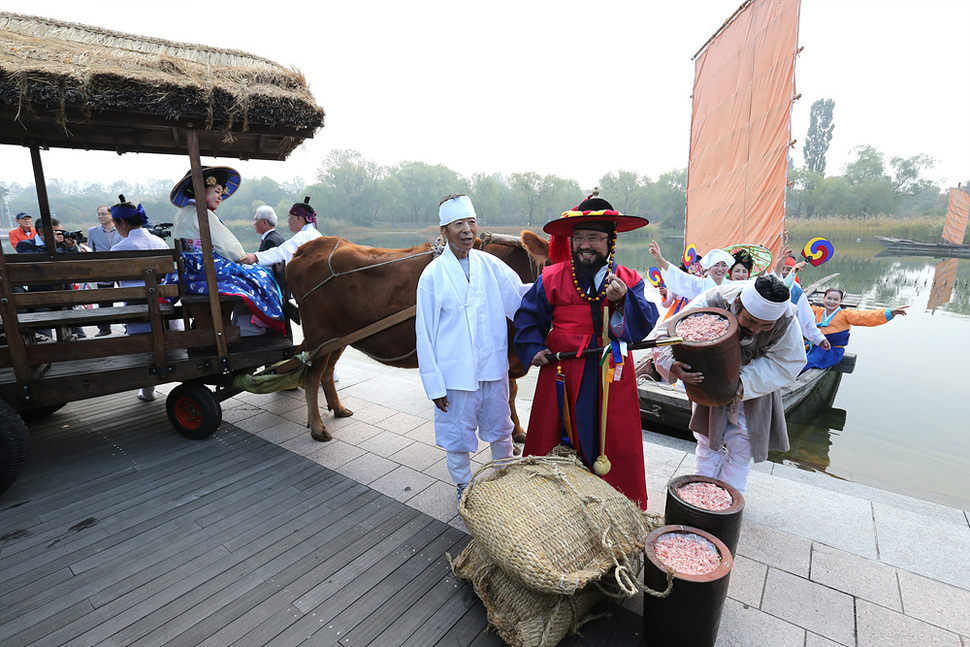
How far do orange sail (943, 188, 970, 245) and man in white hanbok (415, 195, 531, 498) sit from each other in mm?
35370

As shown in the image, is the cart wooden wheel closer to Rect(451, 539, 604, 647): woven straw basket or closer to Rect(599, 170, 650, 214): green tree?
Rect(451, 539, 604, 647): woven straw basket

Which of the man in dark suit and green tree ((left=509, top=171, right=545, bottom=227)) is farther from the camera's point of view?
green tree ((left=509, top=171, right=545, bottom=227))

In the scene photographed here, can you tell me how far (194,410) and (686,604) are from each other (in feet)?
13.1

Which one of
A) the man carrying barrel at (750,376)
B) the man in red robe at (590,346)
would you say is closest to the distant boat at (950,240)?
the man carrying barrel at (750,376)

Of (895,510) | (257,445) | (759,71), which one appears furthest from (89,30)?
Answer: (759,71)

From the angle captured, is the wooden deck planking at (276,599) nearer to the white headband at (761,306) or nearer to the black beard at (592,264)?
the black beard at (592,264)

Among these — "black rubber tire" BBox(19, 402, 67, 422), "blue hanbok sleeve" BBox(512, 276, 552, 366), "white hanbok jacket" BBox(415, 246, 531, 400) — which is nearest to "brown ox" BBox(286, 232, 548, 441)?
"white hanbok jacket" BBox(415, 246, 531, 400)

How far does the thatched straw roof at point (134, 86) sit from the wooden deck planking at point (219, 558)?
8.06 feet

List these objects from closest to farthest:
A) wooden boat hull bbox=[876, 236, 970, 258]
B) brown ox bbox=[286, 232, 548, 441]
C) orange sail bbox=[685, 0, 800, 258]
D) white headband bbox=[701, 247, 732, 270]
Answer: brown ox bbox=[286, 232, 548, 441] → white headband bbox=[701, 247, 732, 270] → orange sail bbox=[685, 0, 800, 258] → wooden boat hull bbox=[876, 236, 970, 258]

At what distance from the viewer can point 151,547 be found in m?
2.56

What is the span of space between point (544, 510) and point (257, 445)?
9.70ft

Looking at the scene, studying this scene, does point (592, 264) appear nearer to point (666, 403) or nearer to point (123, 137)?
point (666, 403)

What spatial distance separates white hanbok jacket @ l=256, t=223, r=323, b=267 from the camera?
4.19 m

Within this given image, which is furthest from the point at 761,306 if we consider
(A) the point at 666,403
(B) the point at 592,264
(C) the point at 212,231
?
(C) the point at 212,231
